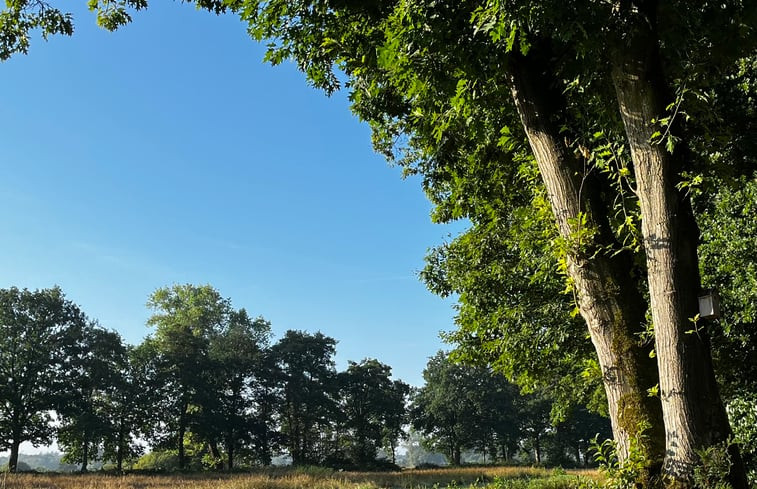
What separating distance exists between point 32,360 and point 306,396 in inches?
954

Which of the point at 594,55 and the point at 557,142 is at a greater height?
the point at 594,55

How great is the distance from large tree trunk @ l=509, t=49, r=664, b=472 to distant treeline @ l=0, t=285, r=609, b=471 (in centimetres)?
4080

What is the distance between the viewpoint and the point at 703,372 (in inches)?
137

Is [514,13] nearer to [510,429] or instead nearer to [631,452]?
[631,452]

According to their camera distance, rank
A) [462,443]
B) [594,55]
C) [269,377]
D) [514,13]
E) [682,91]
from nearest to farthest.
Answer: [514,13]
[682,91]
[594,55]
[269,377]
[462,443]

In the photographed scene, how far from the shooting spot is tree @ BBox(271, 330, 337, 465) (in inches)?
2078

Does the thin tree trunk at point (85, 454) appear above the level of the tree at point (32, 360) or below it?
below

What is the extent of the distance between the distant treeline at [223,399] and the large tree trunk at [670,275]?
4125 centimetres

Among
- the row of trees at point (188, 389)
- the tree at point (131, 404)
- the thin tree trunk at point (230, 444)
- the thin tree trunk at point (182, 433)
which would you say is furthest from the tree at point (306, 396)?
the tree at point (131, 404)

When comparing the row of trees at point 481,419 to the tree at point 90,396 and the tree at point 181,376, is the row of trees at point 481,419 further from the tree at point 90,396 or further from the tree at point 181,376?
the tree at point 90,396

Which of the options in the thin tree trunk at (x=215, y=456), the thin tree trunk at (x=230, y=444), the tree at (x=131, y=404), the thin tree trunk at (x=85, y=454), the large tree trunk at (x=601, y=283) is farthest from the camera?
the thin tree trunk at (x=230, y=444)

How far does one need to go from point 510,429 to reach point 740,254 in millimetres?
53330

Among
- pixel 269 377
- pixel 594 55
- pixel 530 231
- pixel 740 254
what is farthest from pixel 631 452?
pixel 269 377

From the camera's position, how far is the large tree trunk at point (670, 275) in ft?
11.0
